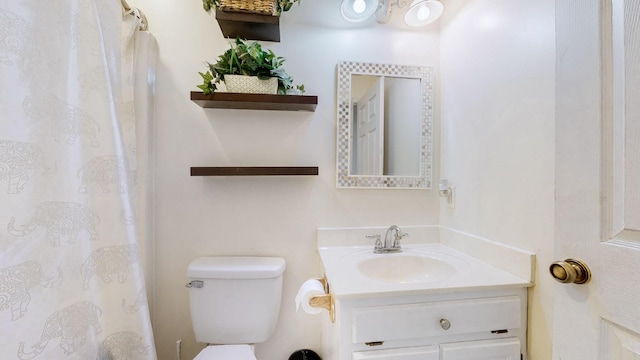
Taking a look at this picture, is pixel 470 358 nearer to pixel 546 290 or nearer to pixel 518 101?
pixel 546 290

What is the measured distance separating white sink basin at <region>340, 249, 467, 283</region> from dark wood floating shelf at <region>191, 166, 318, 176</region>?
18.2 inches

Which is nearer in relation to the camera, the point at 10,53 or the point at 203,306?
the point at 10,53

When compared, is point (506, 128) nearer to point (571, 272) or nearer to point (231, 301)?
point (571, 272)

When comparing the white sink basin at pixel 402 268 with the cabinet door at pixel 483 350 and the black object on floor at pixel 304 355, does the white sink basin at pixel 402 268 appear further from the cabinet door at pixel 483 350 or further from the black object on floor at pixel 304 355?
the black object on floor at pixel 304 355

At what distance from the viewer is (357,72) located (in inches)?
55.9

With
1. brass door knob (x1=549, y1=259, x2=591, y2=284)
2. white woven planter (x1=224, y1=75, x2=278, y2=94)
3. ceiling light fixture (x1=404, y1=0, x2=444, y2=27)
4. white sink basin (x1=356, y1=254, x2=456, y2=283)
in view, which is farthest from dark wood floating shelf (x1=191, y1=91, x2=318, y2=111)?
brass door knob (x1=549, y1=259, x2=591, y2=284)

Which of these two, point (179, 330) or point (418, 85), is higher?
point (418, 85)

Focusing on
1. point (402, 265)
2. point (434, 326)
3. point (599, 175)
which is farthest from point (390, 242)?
point (599, 175)

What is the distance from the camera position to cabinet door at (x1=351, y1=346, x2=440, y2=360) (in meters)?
0.86

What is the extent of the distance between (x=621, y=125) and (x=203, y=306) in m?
1.49

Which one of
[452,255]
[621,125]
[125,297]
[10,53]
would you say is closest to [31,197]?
[10,53]

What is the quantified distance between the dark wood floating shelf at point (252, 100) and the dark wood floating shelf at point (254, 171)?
309 mm

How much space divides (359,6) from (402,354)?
155 centimetres

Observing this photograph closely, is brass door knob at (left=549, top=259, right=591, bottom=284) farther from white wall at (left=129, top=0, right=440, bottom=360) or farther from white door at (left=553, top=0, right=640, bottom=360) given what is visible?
white wall at (left=129, top=0, right=440, bottom=360)
